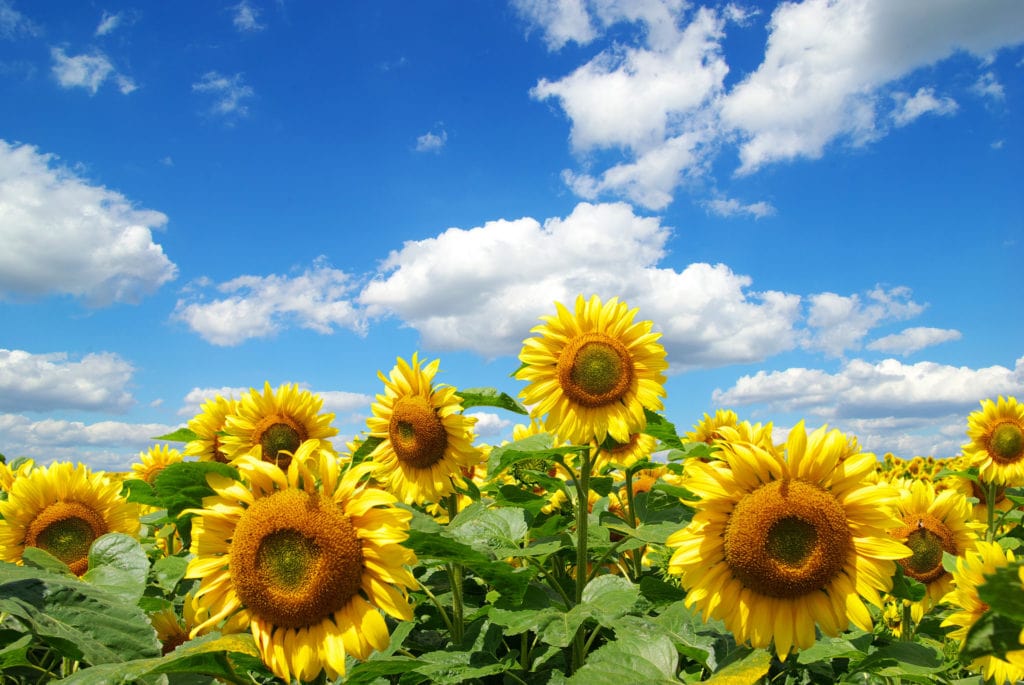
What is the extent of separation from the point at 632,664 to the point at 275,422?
3420mm

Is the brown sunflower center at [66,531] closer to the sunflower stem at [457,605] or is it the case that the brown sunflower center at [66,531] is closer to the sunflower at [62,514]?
the sunflower at [62,514]

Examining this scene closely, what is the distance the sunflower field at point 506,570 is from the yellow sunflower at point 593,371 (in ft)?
0.05

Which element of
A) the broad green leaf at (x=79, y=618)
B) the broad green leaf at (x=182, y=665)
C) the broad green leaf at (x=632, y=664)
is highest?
the broad green leaf at (x=79, y=618)

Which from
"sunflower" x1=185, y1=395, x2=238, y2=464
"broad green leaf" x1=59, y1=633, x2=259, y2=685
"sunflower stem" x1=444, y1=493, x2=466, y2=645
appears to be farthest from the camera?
"sunflower" x1=185, y1=395, x2=238, y2=464

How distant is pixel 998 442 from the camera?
873cm

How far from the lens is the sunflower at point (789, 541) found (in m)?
3.12

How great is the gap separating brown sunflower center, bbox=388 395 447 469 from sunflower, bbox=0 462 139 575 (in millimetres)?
2046

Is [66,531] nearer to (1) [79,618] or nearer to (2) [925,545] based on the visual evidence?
(1) [79,618]

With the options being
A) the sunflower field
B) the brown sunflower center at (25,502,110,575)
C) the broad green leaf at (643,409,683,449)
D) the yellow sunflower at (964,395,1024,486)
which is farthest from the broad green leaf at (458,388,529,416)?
the yellow sunflower at (964,395,1024,486)

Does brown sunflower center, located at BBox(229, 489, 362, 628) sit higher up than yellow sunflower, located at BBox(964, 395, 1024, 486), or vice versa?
yellow sunflower, located at BBox(964, 395, 1024, 486)

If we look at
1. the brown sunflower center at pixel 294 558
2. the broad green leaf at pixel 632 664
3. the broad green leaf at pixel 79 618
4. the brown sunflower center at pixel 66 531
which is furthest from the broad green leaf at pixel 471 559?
the brown sunflower center at pixel 66 531

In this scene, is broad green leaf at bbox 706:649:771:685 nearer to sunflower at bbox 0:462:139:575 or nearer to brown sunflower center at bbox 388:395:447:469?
brown sunflower center at bbox 388:395:447:469

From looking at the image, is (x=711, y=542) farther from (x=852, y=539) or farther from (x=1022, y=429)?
(x=1022, y=429)

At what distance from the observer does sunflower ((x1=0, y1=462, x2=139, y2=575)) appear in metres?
5.27
